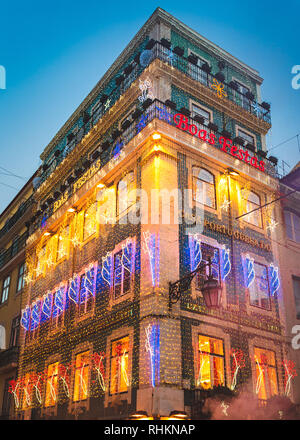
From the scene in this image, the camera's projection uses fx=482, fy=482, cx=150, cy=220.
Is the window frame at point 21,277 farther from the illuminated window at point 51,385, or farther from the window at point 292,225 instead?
the window at point 292,225

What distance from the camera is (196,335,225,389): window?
1480 cm

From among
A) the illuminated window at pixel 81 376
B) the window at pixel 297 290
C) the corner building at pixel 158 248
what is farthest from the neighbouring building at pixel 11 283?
the window at pixel 297 290

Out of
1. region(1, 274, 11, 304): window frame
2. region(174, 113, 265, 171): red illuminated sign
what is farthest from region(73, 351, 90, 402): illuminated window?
region(1, 274, 11, 304): window frame

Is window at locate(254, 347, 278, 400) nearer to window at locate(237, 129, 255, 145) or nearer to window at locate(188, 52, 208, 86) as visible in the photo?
window at locate(237, 129, 255, 145)

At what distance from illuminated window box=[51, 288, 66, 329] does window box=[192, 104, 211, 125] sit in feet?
30.6

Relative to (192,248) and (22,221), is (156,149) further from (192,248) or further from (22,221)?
(22,221)

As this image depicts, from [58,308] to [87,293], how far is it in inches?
102

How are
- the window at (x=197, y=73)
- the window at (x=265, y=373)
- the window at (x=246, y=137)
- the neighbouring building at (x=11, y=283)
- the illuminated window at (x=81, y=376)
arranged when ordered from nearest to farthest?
1. the window at (x=265, y=373)
2. the illuminated window at (x=81, y=376)
3. the window at (x=197, y=73)
4. the window at (x=246, y=137)
5. the neighbouring building at (x=11, y=283)

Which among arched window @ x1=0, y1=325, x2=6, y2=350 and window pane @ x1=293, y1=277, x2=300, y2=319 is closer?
window pane @ x1=293, y1=277, x2=300, y2=319

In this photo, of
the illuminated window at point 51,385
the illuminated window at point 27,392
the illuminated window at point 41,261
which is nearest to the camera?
the illuminated window at point 51,385

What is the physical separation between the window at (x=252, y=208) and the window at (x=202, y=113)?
354 centimetres

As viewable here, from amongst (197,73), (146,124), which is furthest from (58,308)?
(197,73)

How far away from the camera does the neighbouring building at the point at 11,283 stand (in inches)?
944

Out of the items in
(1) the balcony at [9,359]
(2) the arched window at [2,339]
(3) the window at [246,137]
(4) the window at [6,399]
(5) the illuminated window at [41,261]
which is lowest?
(4) the window at [6,399]
